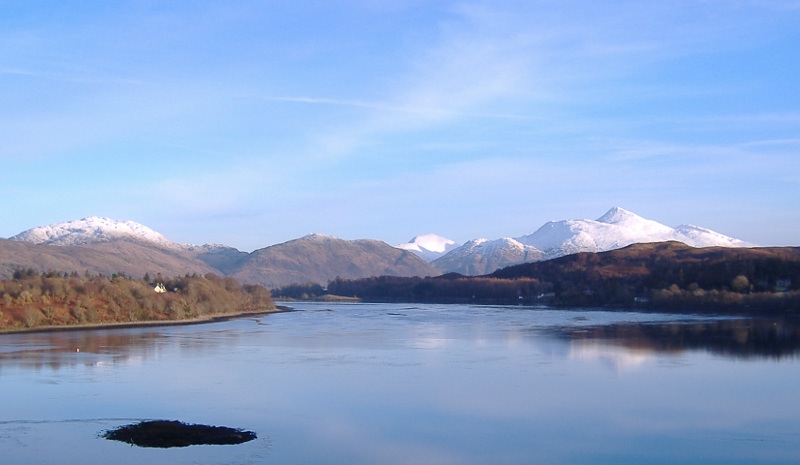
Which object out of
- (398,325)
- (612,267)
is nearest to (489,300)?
(612,267)

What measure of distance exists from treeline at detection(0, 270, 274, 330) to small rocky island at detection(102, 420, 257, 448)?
39.4 meters

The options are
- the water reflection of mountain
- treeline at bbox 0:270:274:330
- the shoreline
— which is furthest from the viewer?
treeline at bbox 0:270:274:330

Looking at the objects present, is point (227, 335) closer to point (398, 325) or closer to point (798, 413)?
point (398, 325)

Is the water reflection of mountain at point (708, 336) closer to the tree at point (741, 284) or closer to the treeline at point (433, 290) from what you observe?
the tree at point (741, 284)

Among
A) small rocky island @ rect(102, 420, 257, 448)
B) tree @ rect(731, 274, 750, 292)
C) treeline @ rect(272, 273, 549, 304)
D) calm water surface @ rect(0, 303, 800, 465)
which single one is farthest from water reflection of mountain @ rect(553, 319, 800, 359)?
treeline @ rect(272, 273, 549, 304)

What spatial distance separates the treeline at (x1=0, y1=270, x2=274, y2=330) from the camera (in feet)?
183

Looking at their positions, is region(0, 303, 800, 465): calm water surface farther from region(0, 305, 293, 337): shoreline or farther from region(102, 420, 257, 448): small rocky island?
region(0, 305, 293, 337): shoreline

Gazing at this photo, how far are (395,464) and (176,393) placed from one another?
9.91 metres

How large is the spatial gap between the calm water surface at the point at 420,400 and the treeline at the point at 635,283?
43438 millimetres

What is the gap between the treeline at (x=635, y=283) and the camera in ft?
266

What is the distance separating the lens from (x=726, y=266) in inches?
3442

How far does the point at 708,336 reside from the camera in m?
42.2

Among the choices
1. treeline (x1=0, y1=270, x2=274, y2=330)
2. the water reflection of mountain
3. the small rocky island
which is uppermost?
treeline (x1=0, y1=270, x2=274, y2=330)

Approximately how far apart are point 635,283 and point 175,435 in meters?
90.4
